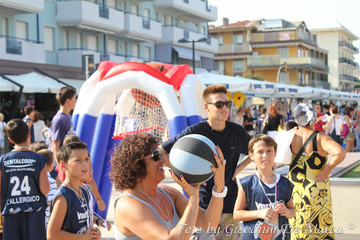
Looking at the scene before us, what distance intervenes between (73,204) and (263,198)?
144cm

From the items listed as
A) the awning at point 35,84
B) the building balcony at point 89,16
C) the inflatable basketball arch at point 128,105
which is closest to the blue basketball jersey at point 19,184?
the inflatable basketball arch at point 128,105

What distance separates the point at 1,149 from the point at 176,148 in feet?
40.5

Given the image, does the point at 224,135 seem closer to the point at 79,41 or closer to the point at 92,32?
the point at 79,41

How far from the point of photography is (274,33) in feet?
253

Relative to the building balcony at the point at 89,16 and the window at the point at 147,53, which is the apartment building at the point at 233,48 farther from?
the building balcony at the point at 89,16

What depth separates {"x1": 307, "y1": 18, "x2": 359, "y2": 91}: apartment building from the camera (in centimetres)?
9881

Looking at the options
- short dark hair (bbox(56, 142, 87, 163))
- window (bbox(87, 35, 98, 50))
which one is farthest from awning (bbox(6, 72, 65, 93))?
short dark hair (bbox(56, 142, 87, 163))

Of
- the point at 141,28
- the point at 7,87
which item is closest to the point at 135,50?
the point at 141,28

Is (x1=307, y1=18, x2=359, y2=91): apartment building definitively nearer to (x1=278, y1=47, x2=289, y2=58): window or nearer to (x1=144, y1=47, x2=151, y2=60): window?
(x1=278, y1=47, x2=289, y2=58): window

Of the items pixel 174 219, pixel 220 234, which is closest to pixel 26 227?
pixel 220 234

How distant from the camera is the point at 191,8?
146 ft

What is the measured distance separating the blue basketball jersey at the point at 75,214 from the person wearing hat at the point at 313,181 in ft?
7.37

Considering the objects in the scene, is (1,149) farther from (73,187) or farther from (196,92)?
(73,187)

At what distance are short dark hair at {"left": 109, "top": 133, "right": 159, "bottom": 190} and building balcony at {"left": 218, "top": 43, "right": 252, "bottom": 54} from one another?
7269cm
